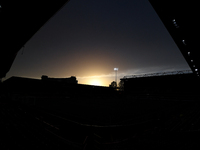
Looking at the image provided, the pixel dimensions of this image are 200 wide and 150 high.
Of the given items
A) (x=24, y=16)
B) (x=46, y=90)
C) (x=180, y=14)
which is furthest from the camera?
(x=46, y=90)

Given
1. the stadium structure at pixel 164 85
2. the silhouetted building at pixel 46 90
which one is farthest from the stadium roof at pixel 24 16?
the stadium structure at pixel 164 85

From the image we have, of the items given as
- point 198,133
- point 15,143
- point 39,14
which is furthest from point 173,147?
point 39,14

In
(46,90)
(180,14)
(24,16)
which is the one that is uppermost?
(180,14)

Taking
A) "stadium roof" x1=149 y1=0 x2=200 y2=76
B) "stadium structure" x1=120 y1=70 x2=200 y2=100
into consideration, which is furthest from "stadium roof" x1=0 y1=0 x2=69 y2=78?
"stadium structure" x1=120 y1=70 x2=200 y2=100

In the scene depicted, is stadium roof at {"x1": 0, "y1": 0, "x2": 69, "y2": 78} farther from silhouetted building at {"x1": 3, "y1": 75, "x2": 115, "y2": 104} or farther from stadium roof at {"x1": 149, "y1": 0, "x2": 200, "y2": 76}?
silhouetted building at {"x1": 3, "y1": 75, "x2": 115, "y2": 104}

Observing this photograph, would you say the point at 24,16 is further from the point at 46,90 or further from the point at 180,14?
the point at 46,90

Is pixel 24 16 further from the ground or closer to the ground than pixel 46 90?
further from the ground

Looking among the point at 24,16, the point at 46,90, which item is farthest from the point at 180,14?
the point at 46,90

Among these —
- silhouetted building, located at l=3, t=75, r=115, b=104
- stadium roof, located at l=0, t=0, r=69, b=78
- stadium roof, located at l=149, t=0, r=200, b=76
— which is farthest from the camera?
silhouetted building, located at l=3, t=75, r=115, b=104

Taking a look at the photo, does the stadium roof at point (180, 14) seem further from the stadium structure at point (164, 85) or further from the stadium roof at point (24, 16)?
the stadium structure at point (164, 85)

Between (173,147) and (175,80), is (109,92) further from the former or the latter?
(173,147)

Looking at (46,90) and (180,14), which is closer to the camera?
(180,14)

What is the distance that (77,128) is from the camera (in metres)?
1.03

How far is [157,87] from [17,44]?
26569mm
